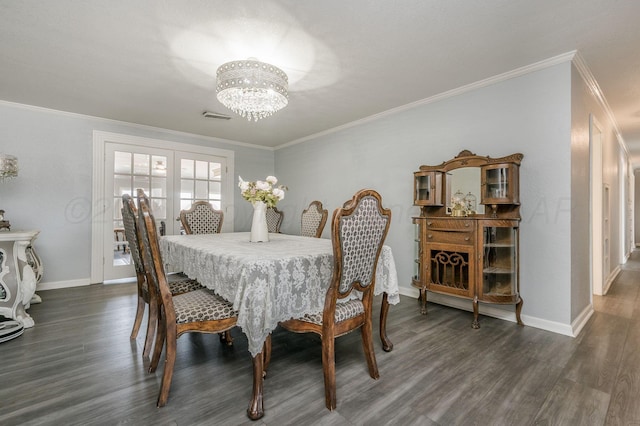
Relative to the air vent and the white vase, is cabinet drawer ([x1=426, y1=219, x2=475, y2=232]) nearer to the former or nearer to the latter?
the white vase

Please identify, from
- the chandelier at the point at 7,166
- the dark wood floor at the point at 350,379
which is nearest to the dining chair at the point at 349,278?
the dark wood floor at the point at 350,379

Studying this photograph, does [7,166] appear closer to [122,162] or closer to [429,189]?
[122,162]

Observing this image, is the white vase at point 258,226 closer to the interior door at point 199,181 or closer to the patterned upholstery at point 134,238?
the patterned upholstery at point 134,238

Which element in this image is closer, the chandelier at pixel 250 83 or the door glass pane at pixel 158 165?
the chandelier at pixel 250 83

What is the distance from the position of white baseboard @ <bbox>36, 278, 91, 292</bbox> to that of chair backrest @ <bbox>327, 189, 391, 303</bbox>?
4.34 meters

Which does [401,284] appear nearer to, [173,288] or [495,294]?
[495,294]

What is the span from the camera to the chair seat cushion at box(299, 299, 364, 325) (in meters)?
1.65

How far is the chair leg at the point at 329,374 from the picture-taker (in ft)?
5.03

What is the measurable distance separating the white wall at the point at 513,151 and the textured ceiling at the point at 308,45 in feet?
0.89

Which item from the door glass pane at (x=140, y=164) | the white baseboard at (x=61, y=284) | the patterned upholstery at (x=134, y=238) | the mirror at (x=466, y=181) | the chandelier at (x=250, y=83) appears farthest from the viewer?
the door glass pane at (x=140, y=164)

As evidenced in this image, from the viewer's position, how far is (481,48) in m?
2.42

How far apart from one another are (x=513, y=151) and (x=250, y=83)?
2530mm

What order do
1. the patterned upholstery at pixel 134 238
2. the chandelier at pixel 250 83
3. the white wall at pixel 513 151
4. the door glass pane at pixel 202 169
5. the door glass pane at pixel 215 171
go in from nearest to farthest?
the patterned upholstery at pixel 134 238 → the chandelier at pixel 250 83 → the white wall at pixel 513 151 → the door glass pane at pixel 202 169 → the door glass pane at pixel 215 171

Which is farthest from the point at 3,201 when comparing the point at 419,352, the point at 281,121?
the point at 419,352
